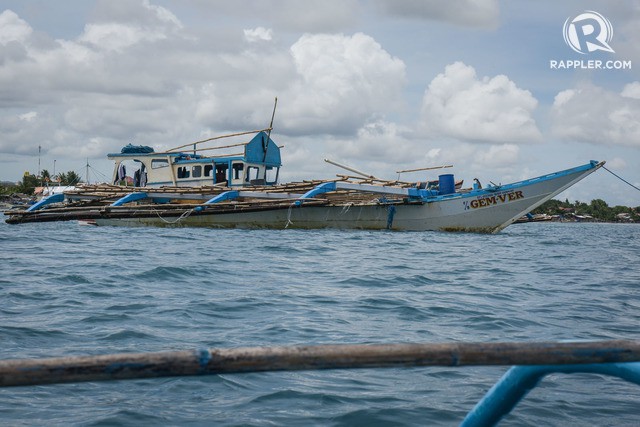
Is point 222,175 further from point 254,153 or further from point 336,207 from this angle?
point 336,207

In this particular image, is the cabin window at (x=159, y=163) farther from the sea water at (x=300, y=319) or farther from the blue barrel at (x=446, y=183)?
the blue barrel at (x=446, y=183)

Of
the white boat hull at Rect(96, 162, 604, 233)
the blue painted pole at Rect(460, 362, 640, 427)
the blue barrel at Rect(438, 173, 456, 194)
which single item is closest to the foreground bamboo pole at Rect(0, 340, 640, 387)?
the blue painted pole at Rect(460, 362, 640, 427)

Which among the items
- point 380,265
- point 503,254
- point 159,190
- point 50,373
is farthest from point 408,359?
point 159,190

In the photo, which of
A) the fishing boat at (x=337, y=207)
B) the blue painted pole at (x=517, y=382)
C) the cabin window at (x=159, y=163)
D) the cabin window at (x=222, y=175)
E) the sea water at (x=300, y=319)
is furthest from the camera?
the cabin window at (x=159, y=163)

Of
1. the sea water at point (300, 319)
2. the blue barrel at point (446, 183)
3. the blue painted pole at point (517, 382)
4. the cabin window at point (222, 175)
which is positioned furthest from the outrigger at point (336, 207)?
the blue painted pole at point (517, 382)

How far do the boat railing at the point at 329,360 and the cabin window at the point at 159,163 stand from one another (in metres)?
25.6

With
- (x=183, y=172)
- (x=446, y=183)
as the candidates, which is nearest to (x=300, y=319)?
(x=446, y=183)

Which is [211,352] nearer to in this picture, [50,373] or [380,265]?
[50,373]

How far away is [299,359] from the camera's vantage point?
7.39 ft

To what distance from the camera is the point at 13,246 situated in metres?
15.5

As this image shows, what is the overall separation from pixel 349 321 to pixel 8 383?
210 inches

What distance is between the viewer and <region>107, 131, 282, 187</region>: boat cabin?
25656 mm

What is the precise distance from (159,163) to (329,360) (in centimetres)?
2603

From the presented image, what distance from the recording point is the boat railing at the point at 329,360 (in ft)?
6.95
